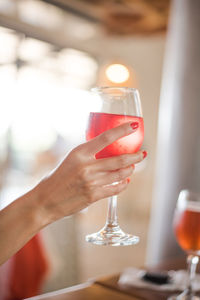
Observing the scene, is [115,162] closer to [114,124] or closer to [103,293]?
[114,124]

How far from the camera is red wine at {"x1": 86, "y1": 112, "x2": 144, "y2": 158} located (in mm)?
821

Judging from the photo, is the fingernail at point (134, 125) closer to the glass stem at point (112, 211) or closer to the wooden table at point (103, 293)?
the glass stem at point (112, 211)

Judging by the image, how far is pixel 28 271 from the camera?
6.71 ft

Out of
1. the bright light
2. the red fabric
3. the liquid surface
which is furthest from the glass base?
the bright light

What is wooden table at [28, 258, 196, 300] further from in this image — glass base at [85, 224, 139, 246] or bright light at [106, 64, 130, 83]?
bright light at [106, 64, 130, 83]

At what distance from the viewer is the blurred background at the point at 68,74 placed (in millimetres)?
6809

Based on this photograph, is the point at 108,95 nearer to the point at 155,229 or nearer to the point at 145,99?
the point at 155,229

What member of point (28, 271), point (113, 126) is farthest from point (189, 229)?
point (28, 271)

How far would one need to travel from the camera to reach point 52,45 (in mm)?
7941

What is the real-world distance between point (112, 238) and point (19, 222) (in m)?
0.20

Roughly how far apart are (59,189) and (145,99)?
8.07 metres

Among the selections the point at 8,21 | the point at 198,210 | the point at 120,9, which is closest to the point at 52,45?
the point at 8,21

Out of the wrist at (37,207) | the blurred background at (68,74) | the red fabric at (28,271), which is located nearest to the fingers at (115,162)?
the wrist at (37,207)

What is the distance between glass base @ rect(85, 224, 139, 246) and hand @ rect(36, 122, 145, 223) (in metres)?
0.12
